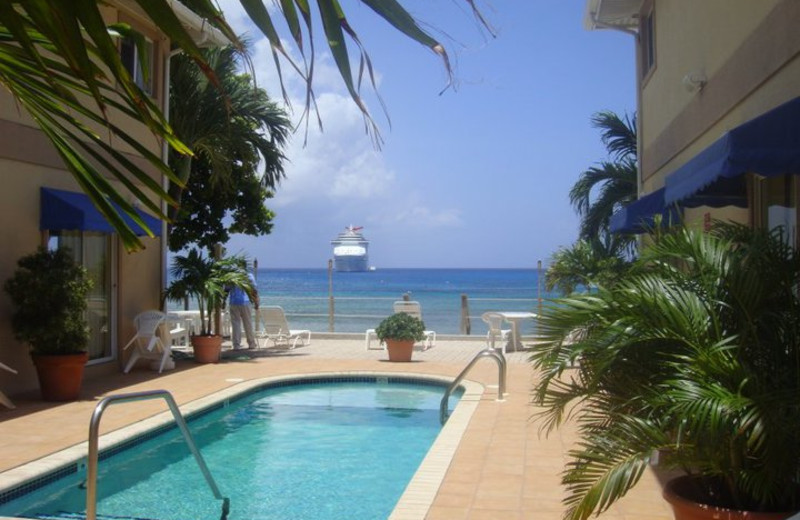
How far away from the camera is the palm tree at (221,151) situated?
1320 centimetres

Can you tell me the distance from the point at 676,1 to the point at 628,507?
267 inches

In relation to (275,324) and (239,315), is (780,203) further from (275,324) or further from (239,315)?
(275,324)

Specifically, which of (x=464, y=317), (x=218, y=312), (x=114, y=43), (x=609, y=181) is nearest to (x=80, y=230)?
(x=218, y=312)

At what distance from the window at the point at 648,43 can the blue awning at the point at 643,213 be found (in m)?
3.18

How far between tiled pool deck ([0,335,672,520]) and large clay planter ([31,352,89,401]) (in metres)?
0.18

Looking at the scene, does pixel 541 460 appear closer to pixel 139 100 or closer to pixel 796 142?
pixel 796 142

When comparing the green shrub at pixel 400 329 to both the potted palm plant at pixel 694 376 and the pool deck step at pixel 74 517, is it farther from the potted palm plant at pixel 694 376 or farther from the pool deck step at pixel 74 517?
the potted palm plant at pixel 694 376

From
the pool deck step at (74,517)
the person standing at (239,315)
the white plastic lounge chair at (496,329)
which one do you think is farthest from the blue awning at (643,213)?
the person standing at (239,315)

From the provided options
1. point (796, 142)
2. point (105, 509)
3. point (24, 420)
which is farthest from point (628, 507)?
point (24, 420)

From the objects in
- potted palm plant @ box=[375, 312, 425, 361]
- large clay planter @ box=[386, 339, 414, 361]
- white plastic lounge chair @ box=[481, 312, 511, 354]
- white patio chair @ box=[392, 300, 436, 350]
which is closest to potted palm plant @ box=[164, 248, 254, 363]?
potted palm plant @ box=[375, 312, 425, 361]

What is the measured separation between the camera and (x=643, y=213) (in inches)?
332

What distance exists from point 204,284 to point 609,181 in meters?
8.48

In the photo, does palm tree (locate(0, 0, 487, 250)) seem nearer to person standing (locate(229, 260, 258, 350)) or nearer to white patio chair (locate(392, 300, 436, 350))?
person standing (locate(229, 260, 258, 350))

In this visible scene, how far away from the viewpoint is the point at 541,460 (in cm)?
643
